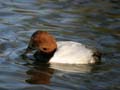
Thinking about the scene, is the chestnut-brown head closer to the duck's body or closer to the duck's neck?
the duck's neck

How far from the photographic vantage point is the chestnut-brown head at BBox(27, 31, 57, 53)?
10.3m

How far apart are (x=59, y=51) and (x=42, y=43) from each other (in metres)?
0.37

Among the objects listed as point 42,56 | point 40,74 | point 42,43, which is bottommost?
point 40,74

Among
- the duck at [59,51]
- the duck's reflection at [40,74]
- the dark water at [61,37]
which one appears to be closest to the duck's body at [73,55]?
the duck at [59,51]

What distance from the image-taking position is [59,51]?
10227mm

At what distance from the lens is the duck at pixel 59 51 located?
10.2 metres

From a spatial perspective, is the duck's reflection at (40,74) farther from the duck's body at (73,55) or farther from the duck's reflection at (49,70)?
the duck's body at (73,55)

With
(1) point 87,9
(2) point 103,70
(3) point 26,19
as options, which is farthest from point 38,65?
(1) point 87,9

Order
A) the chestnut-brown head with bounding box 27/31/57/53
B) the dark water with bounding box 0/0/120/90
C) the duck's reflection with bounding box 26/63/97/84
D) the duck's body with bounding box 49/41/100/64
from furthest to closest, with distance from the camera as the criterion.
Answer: the chestnut-brown head with bounding box 27/31/57/53 < the duck's body with bounding box 49/41/100/64 < the duck's reflection with bounding box 26/63/97/84 < the dark water with bounding box 0/0/120/90

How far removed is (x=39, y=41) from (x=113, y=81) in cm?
167

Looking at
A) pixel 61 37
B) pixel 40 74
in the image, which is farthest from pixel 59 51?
pixel 61 37

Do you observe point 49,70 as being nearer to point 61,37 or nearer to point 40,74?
point 40,74

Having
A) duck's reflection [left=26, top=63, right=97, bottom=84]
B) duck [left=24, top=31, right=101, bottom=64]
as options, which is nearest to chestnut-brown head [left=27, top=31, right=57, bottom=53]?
duck [left=24, top=31, right=101, bottom=64]

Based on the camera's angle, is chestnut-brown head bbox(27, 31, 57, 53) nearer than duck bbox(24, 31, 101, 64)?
No
